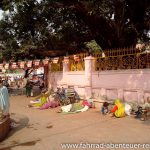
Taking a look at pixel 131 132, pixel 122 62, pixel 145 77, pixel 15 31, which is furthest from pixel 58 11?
pixel 131 132

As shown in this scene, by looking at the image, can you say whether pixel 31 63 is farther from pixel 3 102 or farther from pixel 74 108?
pixel 3 102

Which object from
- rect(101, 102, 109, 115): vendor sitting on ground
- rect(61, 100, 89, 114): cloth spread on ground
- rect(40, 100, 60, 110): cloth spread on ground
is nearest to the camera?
rect(101, 102, 109, 115): vendor sitting on ground

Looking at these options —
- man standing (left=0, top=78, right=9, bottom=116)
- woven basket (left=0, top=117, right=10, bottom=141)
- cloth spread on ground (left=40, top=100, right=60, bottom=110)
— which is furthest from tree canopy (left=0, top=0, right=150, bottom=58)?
woven basket (left=0, top=117, right=10, bottom=141)

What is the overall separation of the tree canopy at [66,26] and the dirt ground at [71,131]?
5.18 meters

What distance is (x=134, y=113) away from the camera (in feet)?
35.0

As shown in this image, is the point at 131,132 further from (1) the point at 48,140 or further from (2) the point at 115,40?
(2) the point at 115,40

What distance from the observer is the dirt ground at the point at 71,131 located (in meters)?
7.55

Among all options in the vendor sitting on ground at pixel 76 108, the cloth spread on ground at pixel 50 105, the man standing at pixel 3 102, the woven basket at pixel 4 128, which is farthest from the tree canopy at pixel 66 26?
the woven basket at pixel 4 128

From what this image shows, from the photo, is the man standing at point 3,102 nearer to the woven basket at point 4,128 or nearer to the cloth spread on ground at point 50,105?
the woven basket at point 4,128

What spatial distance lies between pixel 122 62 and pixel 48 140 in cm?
610

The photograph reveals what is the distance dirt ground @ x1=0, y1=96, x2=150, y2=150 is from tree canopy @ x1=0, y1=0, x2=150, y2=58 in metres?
5.18

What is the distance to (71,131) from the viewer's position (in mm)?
8758

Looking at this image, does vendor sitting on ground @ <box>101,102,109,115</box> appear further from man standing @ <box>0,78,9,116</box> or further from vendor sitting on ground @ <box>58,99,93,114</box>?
man standing @ <box>0,78,9,116</box>

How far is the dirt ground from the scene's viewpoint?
7.55 meters
